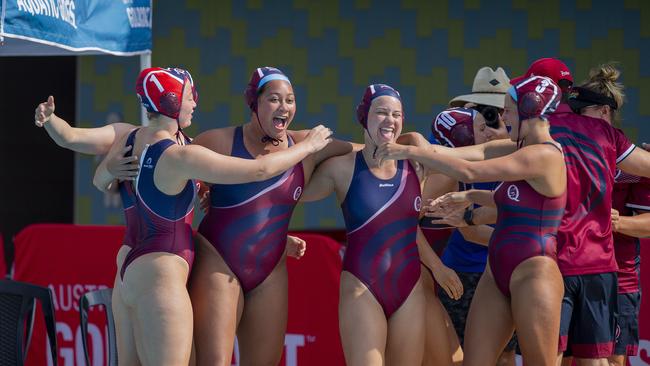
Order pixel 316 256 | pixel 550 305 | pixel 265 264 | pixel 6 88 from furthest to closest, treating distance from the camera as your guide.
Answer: pixel 6 88, pixel 316 256, pixel 265 264, pixel 550 305

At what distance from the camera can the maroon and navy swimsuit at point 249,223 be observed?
609 centimetres

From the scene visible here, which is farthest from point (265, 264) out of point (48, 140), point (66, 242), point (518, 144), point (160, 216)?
point (48, 140)

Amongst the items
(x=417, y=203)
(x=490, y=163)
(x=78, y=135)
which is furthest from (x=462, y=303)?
(x=78, y=135)

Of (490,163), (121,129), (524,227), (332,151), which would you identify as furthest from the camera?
(121,129)

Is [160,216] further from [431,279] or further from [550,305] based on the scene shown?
[550,305]

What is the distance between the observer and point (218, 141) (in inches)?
245

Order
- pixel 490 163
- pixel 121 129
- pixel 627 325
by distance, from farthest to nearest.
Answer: pixel 627 325 → pixel 121 129 → pixel 490 163

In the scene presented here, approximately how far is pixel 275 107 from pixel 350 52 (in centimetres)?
580

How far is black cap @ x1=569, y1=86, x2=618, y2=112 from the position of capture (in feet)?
21.5

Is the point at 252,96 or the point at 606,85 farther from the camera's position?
the point at 606,85

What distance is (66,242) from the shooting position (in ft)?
28.7

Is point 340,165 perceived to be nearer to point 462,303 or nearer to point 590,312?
point 462,303

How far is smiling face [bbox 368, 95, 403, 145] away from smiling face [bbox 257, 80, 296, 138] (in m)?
0.48

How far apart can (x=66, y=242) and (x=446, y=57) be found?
4.85 metres
